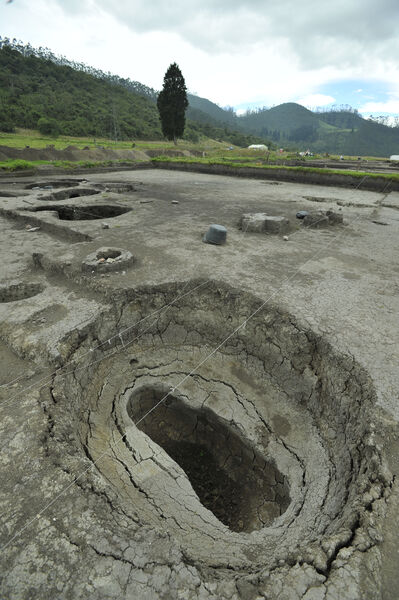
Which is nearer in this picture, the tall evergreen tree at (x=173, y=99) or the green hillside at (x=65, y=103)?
the tall evergreen tree at (x=173, y=99)

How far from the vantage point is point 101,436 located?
3893 mm

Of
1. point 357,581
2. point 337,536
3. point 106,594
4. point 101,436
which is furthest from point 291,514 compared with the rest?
point 101,436

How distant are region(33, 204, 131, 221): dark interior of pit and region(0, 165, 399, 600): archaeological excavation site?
2.31 m

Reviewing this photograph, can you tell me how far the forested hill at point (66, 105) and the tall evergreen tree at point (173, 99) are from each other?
42.1ft

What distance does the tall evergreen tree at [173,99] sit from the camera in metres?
30.9

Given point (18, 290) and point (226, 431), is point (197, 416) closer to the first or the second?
point (226, 431)

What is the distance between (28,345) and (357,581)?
4.13m

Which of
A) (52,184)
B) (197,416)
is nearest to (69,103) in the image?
(52,184)

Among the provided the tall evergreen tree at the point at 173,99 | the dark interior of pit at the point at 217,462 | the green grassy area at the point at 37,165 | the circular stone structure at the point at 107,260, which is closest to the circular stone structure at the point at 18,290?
the circular stone structure at the point at 107,260

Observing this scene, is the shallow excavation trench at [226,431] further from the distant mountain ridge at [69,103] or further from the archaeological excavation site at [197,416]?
the distant mountain ridge at [69,103]

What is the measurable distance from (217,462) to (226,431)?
497 millimetres

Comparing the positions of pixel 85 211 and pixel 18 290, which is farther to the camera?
pixel 85 211

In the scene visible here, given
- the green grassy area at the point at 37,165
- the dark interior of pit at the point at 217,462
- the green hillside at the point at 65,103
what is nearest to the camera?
the dark interior of pit at the point at 217,462

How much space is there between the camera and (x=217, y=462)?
14.9 feet
